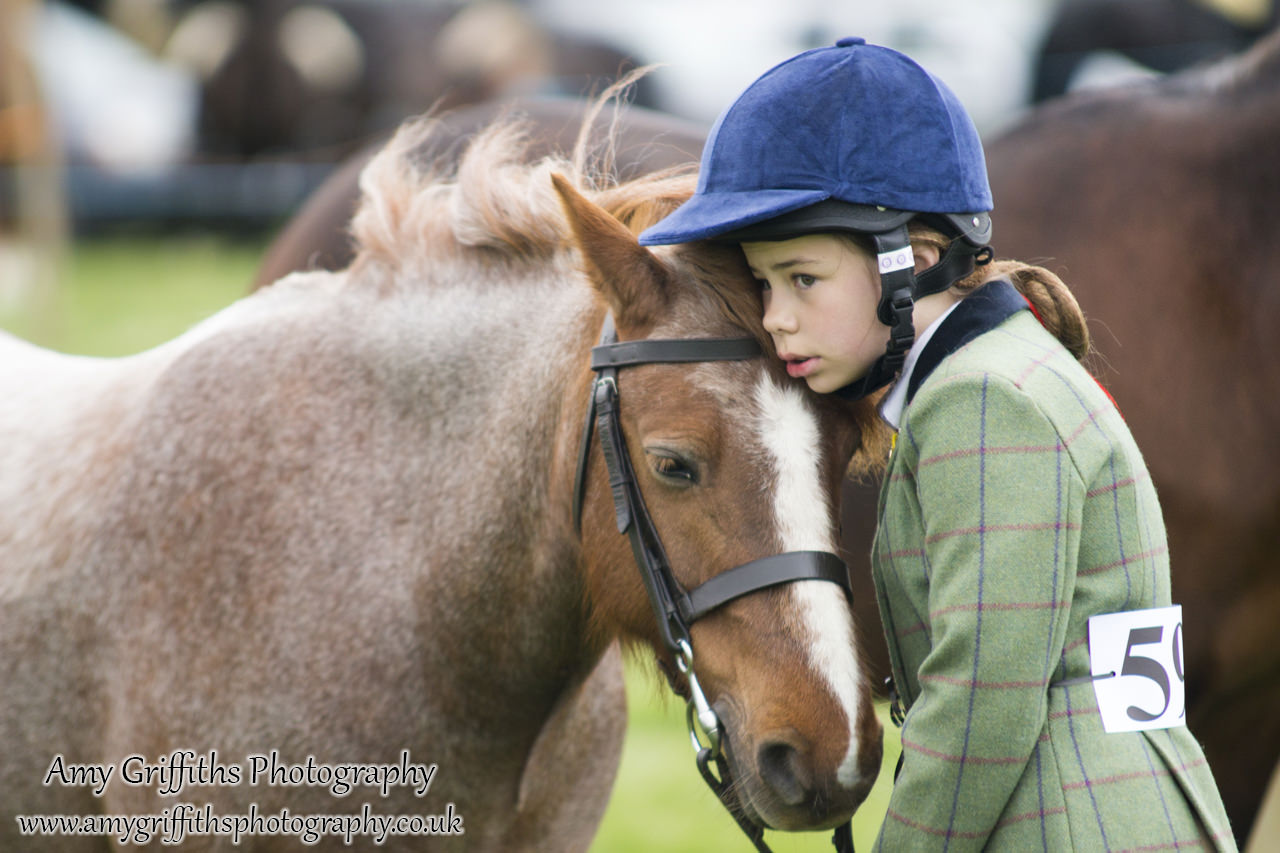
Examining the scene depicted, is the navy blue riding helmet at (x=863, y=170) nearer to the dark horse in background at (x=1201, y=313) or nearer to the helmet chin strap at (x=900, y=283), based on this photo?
the helmet chin strap at (x=900, y=283)

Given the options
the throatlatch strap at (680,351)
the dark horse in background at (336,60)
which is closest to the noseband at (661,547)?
the throatlatch strap at (680,351)

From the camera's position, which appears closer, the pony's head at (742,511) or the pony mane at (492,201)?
the pony's head at (742,511)

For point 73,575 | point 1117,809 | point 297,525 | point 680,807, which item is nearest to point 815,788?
point 1117,809

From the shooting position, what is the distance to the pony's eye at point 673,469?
2.13 metres

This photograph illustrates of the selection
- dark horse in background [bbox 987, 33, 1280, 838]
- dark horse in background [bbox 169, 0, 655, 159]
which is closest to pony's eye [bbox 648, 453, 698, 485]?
dark horse in background [bbox 987, 33, 1280, 838]

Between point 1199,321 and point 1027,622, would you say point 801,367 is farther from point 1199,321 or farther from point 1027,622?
point 1199,321

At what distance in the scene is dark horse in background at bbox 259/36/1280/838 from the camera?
11.0ft

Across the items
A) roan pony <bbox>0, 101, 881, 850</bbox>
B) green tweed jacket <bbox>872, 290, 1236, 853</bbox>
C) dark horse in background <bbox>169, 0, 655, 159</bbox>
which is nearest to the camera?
green tweed jacket <bbox>872, 290, 1236, 853</bbox>

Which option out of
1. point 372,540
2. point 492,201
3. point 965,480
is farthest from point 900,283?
point 372,540

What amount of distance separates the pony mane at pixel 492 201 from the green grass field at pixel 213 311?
0.95m

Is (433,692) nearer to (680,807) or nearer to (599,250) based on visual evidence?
(599,250)

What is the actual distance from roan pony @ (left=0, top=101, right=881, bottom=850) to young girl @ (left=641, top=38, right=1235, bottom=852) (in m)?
0.20

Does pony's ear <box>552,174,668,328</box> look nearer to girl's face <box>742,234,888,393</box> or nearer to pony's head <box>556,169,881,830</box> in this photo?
pony's head <box>556,169,881,830</box>

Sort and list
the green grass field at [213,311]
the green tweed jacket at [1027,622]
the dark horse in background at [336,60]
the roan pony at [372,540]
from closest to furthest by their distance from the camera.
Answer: the green tweed jacket at [1027,622]
the roan pony at [372,540]
the green grass field at [213,311]
the dark horse in background at [336,60]
